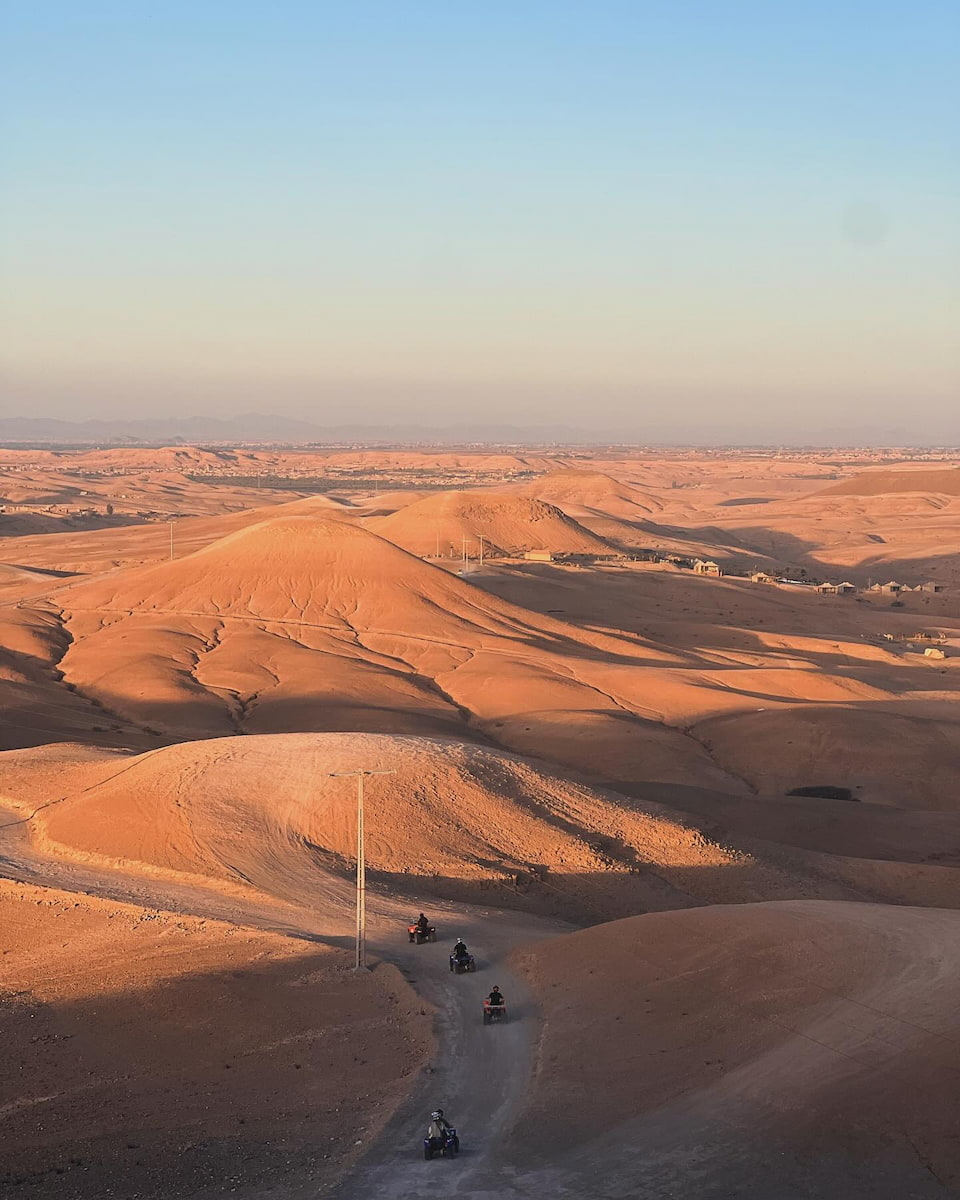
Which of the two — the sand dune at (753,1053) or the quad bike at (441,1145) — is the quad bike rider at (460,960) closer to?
the sand dune at (753,1053)

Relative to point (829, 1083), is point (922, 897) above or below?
below

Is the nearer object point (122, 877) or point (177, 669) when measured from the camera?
point (122, 877)

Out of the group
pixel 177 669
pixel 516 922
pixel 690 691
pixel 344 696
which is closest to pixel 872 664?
pixel 690 691

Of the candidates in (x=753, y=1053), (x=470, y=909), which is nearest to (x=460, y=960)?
(x=470, y=909)

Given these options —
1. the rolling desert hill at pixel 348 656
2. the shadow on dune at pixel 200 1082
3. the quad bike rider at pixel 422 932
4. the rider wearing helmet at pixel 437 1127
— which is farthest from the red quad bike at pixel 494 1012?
the rolling desert hill at pixel 348 656

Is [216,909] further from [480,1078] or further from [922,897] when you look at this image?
[922,897]

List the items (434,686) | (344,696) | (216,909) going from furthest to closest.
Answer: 1. (434,686)
2. (344,696)
3. (216,909)

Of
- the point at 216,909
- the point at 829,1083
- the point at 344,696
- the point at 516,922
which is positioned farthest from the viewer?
the point at 344,696
